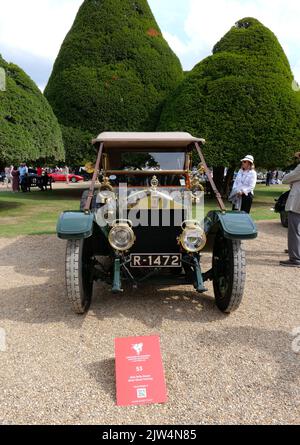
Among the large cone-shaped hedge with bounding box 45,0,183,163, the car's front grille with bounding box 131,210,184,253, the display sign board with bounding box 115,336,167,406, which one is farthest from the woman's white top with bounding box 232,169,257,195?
the large cone-shaped hedge with bounding box 45,0,183,163

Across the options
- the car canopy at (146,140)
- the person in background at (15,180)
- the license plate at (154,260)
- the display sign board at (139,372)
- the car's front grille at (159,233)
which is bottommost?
the person in background at (15,180)

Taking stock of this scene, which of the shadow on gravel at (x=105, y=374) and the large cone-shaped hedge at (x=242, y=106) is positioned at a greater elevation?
the large cone-shaped hedge at (x=242, y=106)

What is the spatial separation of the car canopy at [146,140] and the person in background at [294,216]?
5.53ft

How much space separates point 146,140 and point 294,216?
8.41 ft

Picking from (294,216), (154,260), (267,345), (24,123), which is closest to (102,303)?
(154,260)

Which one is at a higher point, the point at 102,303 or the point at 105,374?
the point at 105,374

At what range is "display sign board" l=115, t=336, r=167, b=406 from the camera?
216cm

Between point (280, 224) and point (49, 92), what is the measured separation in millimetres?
11864

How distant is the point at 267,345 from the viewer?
2.89 meters

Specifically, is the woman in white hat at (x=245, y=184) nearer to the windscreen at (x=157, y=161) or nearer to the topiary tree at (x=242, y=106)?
the windscreen at (x=157, y=161)

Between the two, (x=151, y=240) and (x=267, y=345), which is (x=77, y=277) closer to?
(x=151, y=240)

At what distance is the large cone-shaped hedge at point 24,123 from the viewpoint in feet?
32.1

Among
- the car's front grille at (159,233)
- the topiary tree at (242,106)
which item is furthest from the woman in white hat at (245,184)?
the topiary tree at (242,106)

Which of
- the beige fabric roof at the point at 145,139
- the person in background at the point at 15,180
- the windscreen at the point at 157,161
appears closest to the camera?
the beige fabric roof at the point at 145,139
